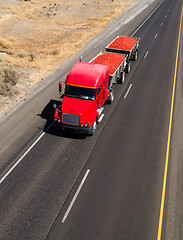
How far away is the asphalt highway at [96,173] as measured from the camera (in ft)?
34.6

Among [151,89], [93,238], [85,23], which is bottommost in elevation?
[93,238]

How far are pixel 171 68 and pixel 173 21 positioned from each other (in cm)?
2427

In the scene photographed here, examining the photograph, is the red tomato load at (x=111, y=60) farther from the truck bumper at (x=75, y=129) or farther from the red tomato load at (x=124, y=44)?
the truck bumper at (x=75, y=129)

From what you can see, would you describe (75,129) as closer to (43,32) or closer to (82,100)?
(82,100)

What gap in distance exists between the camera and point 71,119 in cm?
1526

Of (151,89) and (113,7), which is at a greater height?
(113,7)

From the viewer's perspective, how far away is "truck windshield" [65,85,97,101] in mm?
16016

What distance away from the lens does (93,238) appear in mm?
10023

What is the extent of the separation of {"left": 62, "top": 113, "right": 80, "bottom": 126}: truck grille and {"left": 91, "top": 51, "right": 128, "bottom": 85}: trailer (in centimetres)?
574

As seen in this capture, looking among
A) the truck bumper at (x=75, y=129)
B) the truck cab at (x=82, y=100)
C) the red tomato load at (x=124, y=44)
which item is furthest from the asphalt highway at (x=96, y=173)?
the red tomato load at (x=124, y=44)

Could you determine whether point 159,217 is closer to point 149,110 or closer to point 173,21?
point 149,110

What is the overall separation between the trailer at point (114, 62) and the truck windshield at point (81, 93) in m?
3.99

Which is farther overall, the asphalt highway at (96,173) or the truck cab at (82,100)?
the truck cab at (82,100)

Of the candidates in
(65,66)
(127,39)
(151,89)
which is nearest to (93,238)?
(151,89)
